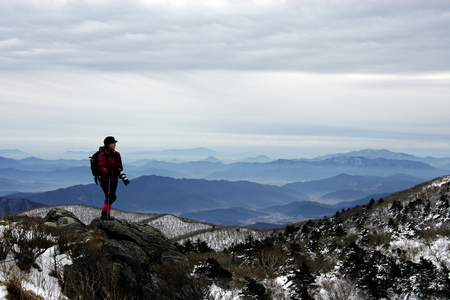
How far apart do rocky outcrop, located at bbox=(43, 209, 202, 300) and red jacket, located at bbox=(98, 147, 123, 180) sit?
280cm

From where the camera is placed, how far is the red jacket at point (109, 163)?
1546 cm

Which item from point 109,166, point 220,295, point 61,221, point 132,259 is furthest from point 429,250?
→ point 61,221

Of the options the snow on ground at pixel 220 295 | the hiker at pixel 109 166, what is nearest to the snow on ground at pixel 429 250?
the snow on ground at pixel 220 295

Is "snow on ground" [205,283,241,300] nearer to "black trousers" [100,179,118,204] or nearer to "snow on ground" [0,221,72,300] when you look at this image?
"snow on ground" [0,221,72,300]

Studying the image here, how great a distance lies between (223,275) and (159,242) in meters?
16.1

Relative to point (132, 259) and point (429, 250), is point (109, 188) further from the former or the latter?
point (429, 250)

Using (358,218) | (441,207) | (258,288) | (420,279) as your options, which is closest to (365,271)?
(420,279)

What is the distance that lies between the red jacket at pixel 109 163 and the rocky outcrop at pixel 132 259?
2.80 m

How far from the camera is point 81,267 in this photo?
1212cm

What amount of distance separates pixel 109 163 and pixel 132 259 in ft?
16.6

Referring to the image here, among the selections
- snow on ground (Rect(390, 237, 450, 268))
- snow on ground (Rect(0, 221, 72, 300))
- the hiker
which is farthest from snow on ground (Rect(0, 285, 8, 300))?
snow on ground (Rect(390, 237, 450, 268))

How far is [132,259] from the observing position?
1520cm

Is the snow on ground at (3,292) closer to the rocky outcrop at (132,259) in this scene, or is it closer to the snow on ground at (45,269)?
the snow on ground at (45,269)

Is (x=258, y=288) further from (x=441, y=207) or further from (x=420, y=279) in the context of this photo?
(x=441, y=207)
